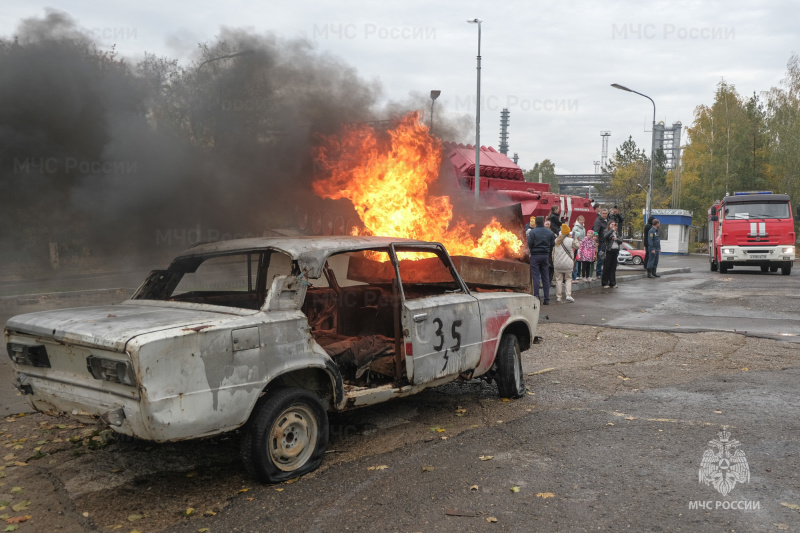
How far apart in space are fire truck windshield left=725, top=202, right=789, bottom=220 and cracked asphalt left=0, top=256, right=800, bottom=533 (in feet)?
50.7

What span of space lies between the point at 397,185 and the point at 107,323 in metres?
5.71

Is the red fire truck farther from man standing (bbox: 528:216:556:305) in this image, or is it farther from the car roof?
the car roof

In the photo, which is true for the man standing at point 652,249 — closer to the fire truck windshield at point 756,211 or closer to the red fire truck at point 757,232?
the red fire truck at point 757,232

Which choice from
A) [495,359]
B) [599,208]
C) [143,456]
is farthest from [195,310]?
[599,208]

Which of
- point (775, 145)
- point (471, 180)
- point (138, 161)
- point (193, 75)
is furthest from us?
point (775, 145)

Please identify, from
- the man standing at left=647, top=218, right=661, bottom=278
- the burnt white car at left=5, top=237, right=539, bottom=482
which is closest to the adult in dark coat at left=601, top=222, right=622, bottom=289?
the man standing at left=647, top=218, right=661, bottom=278

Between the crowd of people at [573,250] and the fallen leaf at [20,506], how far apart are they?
390 inches

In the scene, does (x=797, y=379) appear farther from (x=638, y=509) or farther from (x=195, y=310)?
(x=195, y=310)

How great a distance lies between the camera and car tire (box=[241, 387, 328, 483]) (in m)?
3.88

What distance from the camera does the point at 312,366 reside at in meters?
4.18

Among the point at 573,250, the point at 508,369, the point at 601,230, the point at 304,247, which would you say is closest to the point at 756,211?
the point at 601,230

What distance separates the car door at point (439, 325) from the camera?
15.9 feet

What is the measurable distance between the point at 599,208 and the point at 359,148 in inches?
354

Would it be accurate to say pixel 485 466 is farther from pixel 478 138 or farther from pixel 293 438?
pixel 478 138
